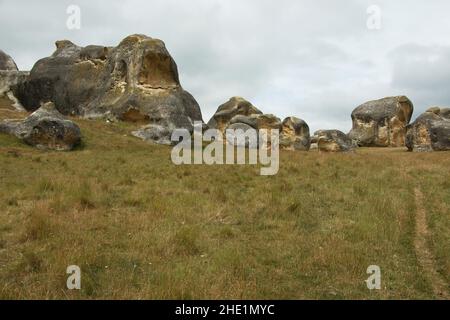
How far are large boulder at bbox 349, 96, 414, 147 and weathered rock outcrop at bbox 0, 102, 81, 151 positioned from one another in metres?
38.8

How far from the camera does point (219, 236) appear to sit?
32.3 feet

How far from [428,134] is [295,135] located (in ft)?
40.4

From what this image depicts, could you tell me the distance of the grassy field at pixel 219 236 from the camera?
6.99m

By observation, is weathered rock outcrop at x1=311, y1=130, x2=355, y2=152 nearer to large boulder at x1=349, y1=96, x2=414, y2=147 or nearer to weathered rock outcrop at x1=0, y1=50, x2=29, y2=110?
large boulder at x1=349, y1=96, x2=414, y2=147

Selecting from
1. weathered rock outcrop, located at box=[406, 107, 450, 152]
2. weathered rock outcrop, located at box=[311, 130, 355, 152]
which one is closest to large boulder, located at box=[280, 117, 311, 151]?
weathered rock outcrop, located at box=[311, 130, 355, 152]

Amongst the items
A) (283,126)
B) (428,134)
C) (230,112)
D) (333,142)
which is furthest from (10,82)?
(428,134)

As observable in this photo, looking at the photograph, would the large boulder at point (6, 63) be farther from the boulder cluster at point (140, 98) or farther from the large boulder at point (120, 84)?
the large boulder at point (120, 84)

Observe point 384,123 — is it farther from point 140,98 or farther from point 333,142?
point 140,98

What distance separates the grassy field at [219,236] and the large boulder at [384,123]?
38199 millimetres

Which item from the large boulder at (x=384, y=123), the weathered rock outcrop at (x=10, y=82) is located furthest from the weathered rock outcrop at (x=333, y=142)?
the weathered rock outcrop at (x=10, y=82)

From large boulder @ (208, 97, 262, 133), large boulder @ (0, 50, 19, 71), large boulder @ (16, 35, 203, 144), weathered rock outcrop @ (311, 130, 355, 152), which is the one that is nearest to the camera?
large boulder @ (16, 35, 203, 144)

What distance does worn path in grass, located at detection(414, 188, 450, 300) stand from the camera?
7047mm

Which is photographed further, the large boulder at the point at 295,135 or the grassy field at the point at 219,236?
the large boulder at the point at 295,135
